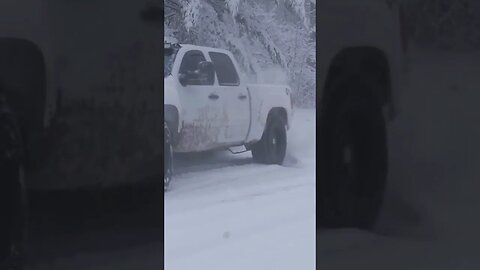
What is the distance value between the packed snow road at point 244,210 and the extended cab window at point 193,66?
0.56 meters

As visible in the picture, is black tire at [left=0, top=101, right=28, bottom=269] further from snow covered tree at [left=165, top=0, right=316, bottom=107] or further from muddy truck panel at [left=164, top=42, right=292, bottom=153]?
snow covered tree at [left=165, top=0, right=316, bottom=107]

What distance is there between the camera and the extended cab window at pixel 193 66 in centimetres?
405

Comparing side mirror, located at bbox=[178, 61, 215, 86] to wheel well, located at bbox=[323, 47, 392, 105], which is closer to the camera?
wheel well, located at bbox=[323, 47, 392, 105]

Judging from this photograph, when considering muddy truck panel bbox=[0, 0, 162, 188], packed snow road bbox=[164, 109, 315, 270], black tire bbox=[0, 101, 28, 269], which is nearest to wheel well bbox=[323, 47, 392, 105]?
muddy truck panel bbox=[0, 0, 162, 188]

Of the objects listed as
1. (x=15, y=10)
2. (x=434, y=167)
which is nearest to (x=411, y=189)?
(x=434, y=167)

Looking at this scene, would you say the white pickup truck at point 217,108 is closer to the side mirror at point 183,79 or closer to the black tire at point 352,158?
the side mirror at point 183,79

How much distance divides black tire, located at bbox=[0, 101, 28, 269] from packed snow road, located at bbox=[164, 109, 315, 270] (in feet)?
5.10

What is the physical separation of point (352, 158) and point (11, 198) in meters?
1.32

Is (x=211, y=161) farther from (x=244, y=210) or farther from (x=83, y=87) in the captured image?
(x=83, y=87)

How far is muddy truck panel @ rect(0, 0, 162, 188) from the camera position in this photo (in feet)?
6.84

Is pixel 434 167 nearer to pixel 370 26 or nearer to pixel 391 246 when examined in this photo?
pixel 391 246

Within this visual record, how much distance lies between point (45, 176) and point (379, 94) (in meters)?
1.31

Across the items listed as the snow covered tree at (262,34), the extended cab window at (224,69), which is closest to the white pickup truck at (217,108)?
the extended cab window at (224,69)

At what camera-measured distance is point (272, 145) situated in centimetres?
438
